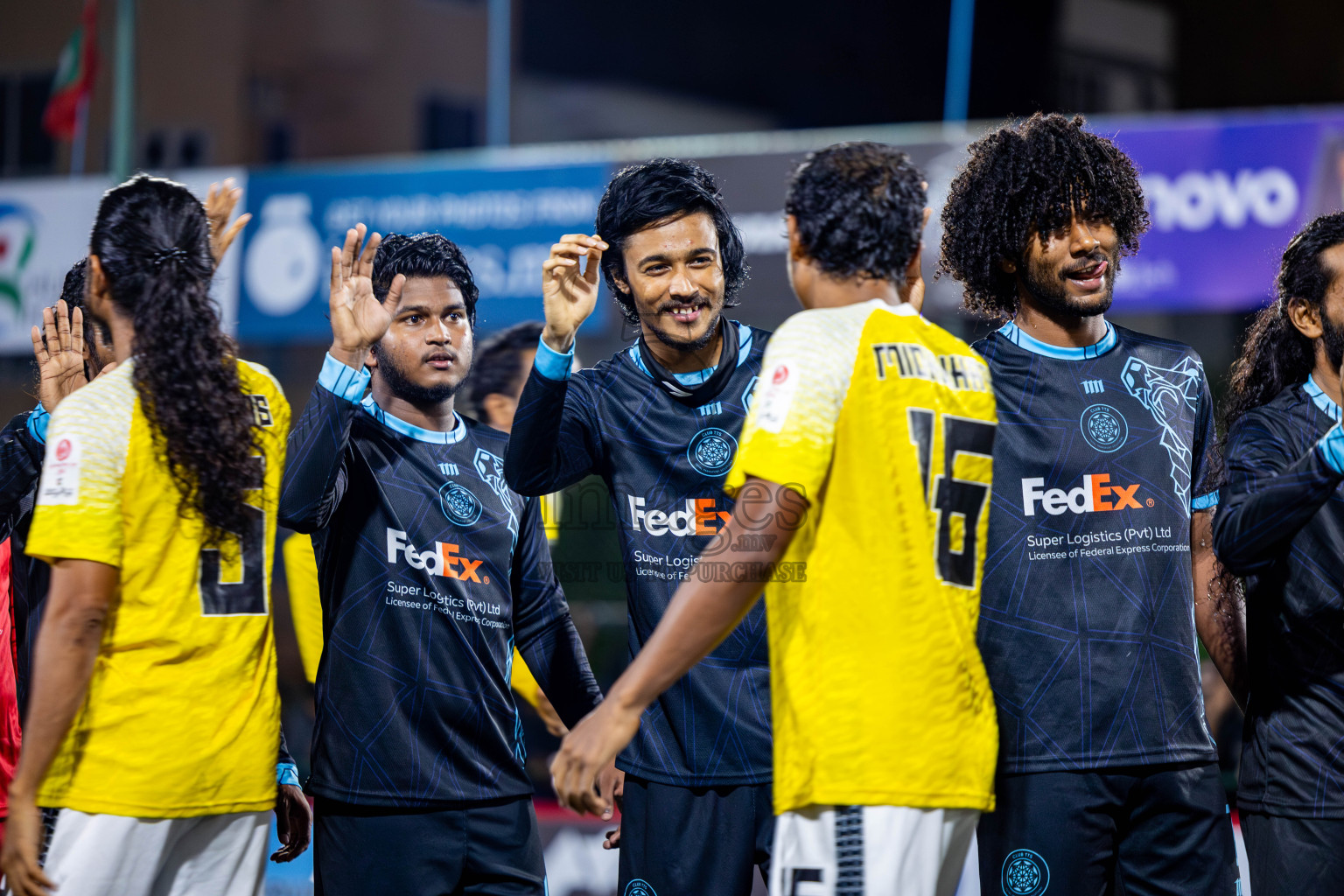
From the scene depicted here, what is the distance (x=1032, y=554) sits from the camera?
11.4ft

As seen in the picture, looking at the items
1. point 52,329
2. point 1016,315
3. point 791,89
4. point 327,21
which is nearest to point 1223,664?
point 1016,315

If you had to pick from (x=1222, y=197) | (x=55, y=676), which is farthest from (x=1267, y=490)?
(x=1222, y=197)

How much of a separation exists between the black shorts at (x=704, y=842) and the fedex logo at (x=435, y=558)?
829 mm

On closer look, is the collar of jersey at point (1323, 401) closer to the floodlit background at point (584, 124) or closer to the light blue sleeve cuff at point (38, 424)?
the floodlit background at point (584, 124)

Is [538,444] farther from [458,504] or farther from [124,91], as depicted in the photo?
[124,91]

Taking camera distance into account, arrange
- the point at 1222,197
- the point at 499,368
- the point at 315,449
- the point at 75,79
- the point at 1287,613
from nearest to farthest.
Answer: the point at 315,449 < the point at 1287,613 < the point at 499,368 < the point at 1222,197 < the point at 75,79

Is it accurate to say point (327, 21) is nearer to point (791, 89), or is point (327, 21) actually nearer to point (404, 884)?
point (791, 89)

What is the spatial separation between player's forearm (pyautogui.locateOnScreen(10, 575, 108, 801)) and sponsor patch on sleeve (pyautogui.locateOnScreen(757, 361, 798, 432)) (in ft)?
4.79

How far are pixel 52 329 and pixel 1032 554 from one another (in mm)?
3147

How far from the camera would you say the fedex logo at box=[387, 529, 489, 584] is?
12.5ft

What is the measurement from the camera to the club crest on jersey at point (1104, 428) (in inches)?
139

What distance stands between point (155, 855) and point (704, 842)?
1367 millimetres

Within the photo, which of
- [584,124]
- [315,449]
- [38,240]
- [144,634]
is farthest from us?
[584,124]

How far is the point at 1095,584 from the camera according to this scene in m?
3.46
